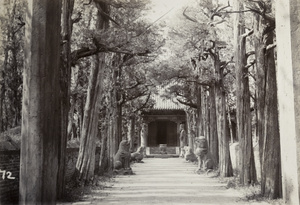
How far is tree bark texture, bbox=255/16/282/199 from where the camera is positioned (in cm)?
1091

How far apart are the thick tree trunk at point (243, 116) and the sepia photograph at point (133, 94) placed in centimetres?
3

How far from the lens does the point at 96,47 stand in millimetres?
12312

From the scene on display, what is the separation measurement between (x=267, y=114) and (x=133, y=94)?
50.3ft

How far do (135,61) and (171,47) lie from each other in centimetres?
204

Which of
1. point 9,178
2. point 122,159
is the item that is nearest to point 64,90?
point 9,178

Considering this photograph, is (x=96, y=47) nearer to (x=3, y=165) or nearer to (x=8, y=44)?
(x=3, y=165)

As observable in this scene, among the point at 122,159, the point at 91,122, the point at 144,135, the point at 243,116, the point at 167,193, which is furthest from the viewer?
the point at 144,135

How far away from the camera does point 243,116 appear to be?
562 inches

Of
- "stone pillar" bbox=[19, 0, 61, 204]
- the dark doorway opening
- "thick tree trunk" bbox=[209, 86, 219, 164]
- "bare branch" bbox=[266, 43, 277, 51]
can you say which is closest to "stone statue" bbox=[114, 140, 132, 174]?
"thick tree trunk" bbox=[209, 86, 219, 164]

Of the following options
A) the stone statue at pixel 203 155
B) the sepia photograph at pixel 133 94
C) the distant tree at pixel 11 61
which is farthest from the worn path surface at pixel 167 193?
the distant tree at pixel 11 61

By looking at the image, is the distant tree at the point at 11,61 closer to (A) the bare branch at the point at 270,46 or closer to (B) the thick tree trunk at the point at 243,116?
(B) the thick tree trunk at the point at 243,116

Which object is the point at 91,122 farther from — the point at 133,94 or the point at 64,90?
the point at 133,94

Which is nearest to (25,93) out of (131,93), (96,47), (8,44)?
(96,47)

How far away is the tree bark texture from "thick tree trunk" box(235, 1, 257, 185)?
238 cm
